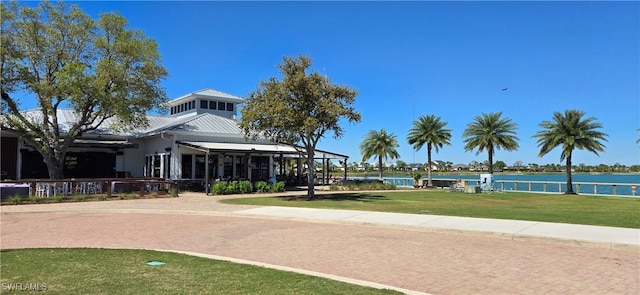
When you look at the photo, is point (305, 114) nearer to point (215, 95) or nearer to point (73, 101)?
point (73, 101)

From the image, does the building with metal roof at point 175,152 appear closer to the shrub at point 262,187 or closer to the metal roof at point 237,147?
the metal roof at point 237,147

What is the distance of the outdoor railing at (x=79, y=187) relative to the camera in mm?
19952

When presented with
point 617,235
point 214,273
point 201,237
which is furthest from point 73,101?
point 617,235

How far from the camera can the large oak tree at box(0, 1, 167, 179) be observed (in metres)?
24.7

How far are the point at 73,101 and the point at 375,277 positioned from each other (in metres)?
23.7

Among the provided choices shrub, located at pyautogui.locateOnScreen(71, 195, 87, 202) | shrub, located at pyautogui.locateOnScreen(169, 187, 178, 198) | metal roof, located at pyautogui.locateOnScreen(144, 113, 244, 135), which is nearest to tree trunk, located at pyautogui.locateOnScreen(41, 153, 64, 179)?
shrub, located at pyautogui.locateOnScreen(71, 195, 87, 202)

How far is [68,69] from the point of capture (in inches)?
944

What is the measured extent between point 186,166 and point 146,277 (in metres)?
23.3

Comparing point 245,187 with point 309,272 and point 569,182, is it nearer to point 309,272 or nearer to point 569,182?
point 309,272

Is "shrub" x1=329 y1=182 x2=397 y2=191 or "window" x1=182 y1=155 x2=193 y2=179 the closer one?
"window" x1=182 y1=155 x2=193 y2=179

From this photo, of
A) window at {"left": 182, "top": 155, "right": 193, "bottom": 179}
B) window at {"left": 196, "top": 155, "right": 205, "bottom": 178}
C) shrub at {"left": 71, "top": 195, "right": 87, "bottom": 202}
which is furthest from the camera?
window at {"left": 196, "top": 155, "right": 205, "bottom": 178}

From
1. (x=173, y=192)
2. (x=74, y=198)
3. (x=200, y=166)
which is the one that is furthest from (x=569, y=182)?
(x=74, y=198)

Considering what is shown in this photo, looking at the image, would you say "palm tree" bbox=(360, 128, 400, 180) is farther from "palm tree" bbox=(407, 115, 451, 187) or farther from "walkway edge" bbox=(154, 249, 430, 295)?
"walkway edge" bbox=(154, 249, 430, 295)

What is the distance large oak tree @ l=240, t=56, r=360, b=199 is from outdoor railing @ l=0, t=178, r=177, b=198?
661 centimetres
